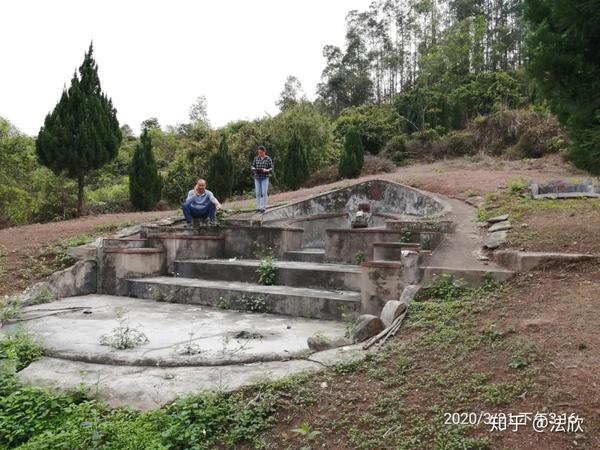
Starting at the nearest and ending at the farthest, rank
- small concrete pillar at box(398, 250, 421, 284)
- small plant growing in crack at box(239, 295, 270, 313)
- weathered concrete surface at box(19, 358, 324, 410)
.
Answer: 1. weathered concrete surface at box(19, 358, 324, 410)
2. small concrete pillar at box(398, 250, 421, 284)
3. small plant growing in crack at box(239, 295, 270, 313)

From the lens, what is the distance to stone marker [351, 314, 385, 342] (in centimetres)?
390

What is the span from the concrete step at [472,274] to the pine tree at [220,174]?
40.3ft

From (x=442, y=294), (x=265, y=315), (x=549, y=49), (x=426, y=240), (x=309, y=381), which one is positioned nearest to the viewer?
(x=309, y=381)

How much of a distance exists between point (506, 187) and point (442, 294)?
6.15 meters

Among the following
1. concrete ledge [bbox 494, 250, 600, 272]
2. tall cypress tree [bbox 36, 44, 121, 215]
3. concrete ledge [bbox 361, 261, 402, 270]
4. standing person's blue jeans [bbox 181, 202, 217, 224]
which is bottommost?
concrete ledge [bbox 361, 261, 402, 270]

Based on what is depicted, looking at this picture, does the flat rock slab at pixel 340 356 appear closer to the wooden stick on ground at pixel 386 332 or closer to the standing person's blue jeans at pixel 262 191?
the wooden stick on ground at pixel 386 332

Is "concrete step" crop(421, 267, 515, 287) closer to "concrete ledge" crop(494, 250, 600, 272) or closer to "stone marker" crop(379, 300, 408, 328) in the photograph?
"concrete ledge" crop(494, 250, 600, 272)

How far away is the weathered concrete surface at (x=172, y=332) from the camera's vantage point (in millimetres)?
3859

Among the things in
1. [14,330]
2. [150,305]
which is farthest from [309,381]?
[150,305]

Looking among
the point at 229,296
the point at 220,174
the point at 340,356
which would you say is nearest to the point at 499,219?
the point at 229,296

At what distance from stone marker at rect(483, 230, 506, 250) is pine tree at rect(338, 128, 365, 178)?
11293 millimetres

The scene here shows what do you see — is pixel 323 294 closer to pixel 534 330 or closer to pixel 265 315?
pixel 265 315

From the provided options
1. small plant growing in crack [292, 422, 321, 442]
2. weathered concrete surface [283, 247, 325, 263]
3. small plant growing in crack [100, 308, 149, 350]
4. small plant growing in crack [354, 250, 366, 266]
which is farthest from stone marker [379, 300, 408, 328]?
weathered concrete surface [283, 247, 325, 263]

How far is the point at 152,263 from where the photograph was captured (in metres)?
7.57
